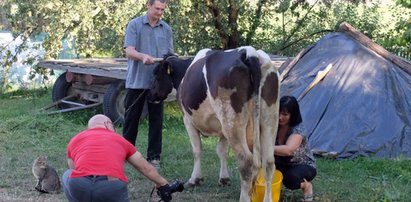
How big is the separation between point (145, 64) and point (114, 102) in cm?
391

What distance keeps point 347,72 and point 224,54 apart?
3940mm

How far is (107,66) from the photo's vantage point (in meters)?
12.6

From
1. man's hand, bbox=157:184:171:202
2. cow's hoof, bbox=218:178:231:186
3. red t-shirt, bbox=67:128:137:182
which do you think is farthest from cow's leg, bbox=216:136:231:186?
red t-shirt, bbox=67:128:137:182

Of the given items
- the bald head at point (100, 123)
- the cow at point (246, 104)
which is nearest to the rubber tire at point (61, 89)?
the cow at point (246, 104)

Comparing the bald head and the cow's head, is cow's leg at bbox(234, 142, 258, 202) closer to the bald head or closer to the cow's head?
the bald head

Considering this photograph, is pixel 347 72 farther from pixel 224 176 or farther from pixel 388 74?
pixel 224 176

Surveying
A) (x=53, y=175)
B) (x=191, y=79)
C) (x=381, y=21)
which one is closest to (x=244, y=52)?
(x=191, y=79)

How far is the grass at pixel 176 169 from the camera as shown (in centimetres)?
690

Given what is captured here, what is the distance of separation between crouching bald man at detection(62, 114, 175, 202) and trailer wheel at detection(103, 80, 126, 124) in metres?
6.64

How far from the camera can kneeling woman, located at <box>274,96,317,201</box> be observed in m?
6.34

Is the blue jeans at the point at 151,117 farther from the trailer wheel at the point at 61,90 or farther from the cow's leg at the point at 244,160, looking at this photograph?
the trailer wheel at the point at 61,90

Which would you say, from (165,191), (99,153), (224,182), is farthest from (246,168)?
(99,153)

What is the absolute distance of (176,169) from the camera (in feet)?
26.8

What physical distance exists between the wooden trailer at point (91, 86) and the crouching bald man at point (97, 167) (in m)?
6.34
